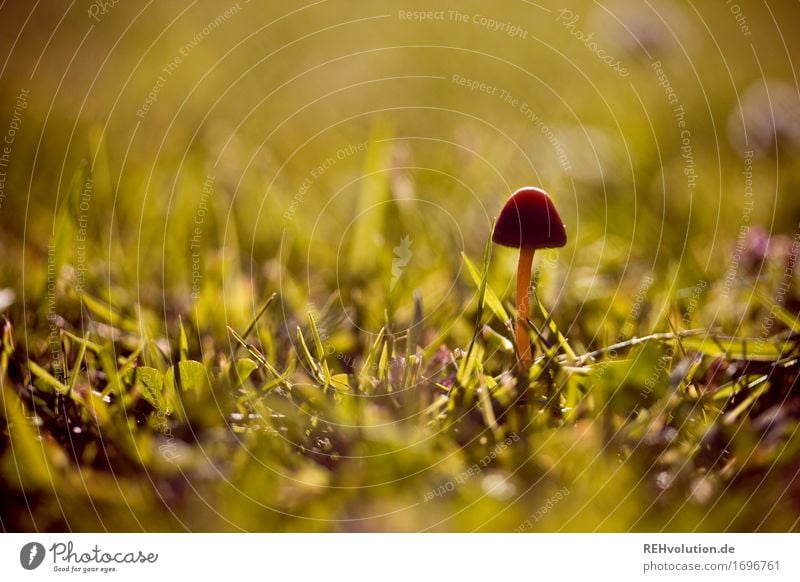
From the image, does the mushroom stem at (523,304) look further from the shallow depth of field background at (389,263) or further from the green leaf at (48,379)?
the green leaf at (48,379)

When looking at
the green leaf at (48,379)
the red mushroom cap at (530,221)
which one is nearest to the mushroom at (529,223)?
the red mushroom cap at (530,221)

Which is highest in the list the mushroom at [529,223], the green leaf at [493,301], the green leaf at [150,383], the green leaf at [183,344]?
the mushroom at [529,223]

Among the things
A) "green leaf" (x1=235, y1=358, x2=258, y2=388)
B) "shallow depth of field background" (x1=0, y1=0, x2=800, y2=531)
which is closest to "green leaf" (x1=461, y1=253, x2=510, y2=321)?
"shallow depth of field background" (x1=0, y1=0, x2=800, y2=531)

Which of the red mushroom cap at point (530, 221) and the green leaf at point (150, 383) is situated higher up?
the red mushroom cap at point (530, 221)

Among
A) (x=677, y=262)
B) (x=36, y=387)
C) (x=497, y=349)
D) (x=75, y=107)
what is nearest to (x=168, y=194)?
(x=75, y=107)

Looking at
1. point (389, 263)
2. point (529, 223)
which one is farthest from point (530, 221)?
point (389, 263)

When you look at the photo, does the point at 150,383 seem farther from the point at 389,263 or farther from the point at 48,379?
the point at 389,263
